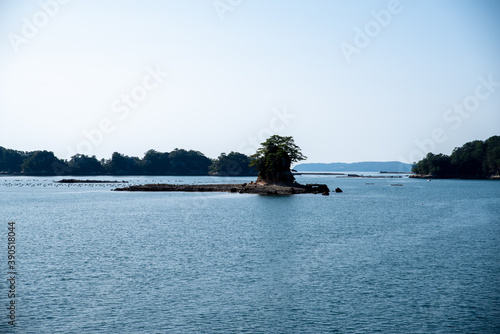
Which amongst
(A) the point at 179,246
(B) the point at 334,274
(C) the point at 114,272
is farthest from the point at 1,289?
(B) the point at 334,274

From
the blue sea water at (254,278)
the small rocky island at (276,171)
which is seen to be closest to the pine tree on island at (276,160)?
the small rocky island at (276,171)

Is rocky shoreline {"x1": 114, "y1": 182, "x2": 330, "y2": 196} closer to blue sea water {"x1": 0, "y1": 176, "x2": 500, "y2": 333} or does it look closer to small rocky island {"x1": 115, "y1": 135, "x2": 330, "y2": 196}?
small rocky island {"x1": 115, "y1": 135, "x2": 330, "y2": 196}

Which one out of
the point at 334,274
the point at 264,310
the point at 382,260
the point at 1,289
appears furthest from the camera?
the point at 382,260

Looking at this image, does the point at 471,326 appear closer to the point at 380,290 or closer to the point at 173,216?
the point at 380,290

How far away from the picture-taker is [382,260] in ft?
139

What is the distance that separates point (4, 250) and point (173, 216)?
37.1m

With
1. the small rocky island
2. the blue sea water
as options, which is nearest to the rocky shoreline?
the small rocky island

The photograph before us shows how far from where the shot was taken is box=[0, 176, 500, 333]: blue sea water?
25.8m

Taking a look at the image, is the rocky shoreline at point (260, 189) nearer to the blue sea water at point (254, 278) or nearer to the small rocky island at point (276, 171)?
the small rocky island at point (276, 171)

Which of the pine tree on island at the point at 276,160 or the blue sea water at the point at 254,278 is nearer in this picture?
the blue sea water at the point at 254,278

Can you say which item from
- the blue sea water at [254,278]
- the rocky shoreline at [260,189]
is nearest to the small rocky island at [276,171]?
the rocky shoreline at [260,189]

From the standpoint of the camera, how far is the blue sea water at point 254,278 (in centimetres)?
2578

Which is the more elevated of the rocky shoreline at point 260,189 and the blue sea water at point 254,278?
the rocky shoreline at point 260,189

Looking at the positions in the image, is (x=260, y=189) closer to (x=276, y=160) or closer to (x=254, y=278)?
(x=276, y=160)
